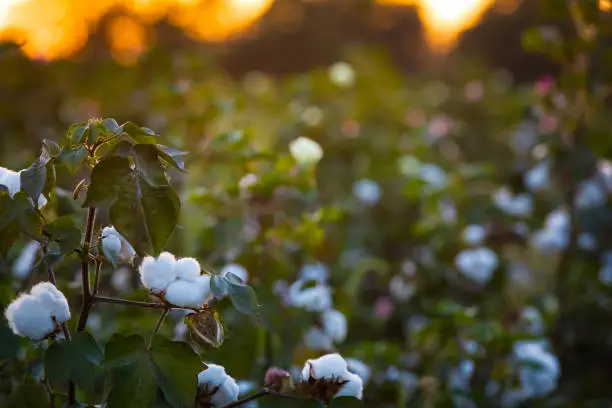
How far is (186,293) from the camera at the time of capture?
0.74m

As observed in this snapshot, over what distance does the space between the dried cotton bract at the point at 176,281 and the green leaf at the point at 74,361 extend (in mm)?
85

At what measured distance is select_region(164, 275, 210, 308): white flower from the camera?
743 millimetres

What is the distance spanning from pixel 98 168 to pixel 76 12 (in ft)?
18.1

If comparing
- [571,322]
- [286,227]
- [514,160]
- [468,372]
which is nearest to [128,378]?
[286,227]

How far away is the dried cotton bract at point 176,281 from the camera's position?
744mm

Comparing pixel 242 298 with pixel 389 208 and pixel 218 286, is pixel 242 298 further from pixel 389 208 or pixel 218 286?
pixel 389 208

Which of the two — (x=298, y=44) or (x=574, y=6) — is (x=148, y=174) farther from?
(x=298, y=44)

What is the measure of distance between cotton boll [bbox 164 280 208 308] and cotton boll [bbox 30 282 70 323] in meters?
0.10

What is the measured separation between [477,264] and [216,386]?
1.17 m

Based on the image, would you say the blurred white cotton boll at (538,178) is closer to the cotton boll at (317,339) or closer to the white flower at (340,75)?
the white flower at (340,75)

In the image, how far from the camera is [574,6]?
1782mm

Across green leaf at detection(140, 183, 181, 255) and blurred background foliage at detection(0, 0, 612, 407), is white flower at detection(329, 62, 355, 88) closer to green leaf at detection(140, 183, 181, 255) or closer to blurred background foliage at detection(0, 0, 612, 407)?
blurred background foliage at detection(0, 0, 612, 407)

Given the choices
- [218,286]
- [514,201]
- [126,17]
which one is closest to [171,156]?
[218,286]

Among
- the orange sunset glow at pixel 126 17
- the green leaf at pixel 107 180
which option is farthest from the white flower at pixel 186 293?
the orange sunset glow at pixel 126 17
